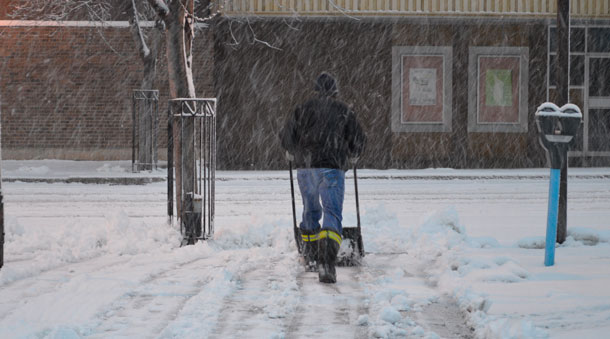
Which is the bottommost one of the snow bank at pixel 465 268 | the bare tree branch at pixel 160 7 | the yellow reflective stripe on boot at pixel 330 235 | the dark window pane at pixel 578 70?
the snow bank at pixel 465 268

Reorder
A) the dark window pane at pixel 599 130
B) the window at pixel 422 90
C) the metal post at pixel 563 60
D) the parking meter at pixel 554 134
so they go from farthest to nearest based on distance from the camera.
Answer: the dark window pane at pixel 599 130
the window at pixel 422 90
the metal post at pixel 563 60
the parking meter at pixel 554 134

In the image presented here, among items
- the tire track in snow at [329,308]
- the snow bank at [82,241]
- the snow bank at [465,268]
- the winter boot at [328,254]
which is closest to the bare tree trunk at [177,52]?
the snow bank at [82,241]

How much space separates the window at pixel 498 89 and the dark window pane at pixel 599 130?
196cm

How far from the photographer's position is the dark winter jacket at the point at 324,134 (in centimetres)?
782

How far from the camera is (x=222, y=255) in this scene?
9.44 meters

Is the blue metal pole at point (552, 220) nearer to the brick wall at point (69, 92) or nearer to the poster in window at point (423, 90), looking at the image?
the poster in window at point (423, 90)

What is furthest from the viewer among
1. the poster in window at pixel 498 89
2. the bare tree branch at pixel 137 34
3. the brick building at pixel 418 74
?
the poster in window at pixel 498 89

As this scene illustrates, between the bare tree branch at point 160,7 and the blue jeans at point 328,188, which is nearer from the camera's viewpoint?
the blue jeans at point 328,188

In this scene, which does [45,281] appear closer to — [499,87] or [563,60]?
[563,60]

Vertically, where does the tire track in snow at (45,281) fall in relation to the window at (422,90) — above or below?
below

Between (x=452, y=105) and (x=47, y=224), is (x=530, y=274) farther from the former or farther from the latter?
(x=452, y=105)

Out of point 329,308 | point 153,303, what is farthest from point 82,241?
point 329,308

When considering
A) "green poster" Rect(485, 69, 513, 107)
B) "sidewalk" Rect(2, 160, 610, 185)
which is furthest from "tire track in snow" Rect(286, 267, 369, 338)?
"green poster" Rect(485, 69, 513, 107)

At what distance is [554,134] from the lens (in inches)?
309
